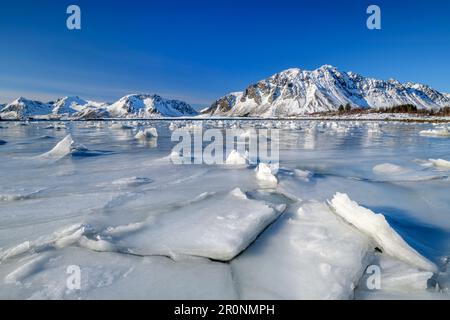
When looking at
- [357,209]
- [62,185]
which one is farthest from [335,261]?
[62,185]

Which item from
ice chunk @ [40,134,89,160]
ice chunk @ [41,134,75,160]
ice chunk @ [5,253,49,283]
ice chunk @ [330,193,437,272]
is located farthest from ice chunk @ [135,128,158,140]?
ice chunk @ [330,193,437,272]

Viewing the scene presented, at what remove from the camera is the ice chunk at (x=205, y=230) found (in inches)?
94.4

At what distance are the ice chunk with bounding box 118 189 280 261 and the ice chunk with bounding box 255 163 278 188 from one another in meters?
1.12

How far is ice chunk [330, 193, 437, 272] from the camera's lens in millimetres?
2182

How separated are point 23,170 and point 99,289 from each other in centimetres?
525

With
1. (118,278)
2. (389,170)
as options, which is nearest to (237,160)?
(389,170)

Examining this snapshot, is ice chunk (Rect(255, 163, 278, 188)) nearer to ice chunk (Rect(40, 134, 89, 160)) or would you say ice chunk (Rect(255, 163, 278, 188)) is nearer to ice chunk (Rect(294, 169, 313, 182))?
ice chunk (Rect(294, 169, 313, 182))

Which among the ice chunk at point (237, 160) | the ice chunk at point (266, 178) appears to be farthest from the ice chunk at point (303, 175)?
the ice chunk at point (237, 160)

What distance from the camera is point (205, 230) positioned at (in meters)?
2.76

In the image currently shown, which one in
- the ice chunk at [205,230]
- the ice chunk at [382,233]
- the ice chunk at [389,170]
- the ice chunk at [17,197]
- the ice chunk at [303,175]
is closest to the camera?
the ice chunk at [382,233]

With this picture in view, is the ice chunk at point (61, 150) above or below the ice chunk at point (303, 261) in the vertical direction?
above

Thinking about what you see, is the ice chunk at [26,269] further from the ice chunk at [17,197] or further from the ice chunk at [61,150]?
the ice chunk at [61,150]

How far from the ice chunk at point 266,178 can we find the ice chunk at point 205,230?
1.12m

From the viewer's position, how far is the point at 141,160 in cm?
744
